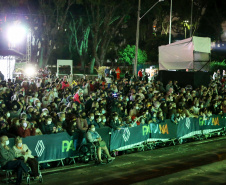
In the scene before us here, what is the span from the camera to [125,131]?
1321 centimetres

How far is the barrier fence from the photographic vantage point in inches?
429

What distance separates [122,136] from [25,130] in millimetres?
3750

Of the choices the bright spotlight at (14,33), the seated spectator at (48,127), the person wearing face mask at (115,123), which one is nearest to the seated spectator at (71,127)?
the seated spectator at (48,127)

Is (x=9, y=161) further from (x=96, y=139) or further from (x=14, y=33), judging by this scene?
(x=14, y=33)

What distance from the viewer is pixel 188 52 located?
1014 inches

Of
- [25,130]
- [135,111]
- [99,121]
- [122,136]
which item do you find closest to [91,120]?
[99,121]

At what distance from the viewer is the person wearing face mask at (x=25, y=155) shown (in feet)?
32.0

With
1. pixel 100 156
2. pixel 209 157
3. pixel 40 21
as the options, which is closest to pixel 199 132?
pixel 209 157

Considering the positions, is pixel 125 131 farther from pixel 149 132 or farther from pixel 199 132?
pixel 199 132

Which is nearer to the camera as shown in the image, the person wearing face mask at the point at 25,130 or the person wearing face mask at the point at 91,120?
the person wearing face mask at the point at 25,130

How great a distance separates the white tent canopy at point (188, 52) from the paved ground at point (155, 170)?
12.0m

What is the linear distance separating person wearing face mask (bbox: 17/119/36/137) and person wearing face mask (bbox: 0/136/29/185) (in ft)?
3.07

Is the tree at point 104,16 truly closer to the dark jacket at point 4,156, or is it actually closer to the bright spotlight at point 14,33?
the bright spotlight at point 14,33

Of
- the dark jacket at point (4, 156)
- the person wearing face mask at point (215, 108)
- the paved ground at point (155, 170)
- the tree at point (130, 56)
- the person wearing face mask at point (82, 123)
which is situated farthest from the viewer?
the tree at point (130, 56)
